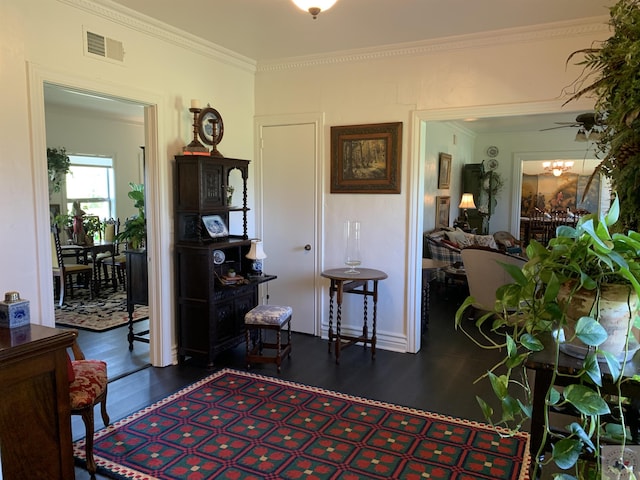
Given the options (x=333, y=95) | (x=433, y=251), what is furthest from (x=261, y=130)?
(x=433, y=251)

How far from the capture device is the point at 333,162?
15.4 ft

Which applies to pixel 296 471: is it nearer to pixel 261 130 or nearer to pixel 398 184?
pixel 398 184

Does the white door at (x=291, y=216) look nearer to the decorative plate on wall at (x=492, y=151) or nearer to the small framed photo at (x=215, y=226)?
the small framed photo at (x=215, y=226)

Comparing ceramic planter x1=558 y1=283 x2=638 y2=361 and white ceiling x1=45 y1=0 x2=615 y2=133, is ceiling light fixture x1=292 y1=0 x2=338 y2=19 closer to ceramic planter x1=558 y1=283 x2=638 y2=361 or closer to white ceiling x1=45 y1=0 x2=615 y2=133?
white ceiling x1=45 y1=0 x2=615 y2=133

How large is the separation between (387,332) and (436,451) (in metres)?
1.87

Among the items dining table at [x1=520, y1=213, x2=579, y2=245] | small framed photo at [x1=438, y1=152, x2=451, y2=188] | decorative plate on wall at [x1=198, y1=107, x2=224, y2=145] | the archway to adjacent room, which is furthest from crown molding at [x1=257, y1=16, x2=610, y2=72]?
dining table at [x1=520, y1=213, x2=579, y2=245]

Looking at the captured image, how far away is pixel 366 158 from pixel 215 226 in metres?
1.54

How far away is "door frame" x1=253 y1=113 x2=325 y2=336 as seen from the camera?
4.77 metres

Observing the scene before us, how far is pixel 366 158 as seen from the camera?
4.54 m

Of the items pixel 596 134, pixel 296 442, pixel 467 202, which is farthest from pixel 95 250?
pixel 596 134

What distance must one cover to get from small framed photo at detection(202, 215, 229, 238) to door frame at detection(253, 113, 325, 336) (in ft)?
2.57

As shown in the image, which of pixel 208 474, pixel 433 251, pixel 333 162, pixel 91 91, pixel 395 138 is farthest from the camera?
pixel 433 251

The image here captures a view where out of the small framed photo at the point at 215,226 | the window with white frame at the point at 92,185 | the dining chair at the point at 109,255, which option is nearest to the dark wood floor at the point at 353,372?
the small framed photo at the point at 215,226

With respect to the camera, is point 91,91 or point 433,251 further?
point 433,251
